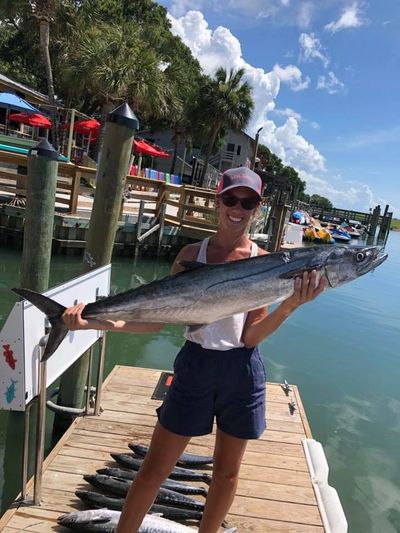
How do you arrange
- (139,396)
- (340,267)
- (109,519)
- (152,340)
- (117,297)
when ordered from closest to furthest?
(340,267) < (117,297) < (109,519) < (139,396) < (152,340)

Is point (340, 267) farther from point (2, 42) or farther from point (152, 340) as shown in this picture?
point (2, 42)

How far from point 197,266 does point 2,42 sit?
40.0m

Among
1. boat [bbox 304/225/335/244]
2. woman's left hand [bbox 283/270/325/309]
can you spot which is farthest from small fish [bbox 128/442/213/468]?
boat [bbox 304/225/335/244]

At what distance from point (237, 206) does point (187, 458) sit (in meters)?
2.42

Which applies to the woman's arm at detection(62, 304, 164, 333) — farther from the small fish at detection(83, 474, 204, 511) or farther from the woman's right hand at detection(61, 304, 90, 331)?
the small fish at detection(83, 474, 204, 511)

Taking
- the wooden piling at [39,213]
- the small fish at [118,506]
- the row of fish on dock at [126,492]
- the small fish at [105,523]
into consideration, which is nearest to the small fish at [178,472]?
the row of fish on dock at [126,492]

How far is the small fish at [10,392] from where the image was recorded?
2.76 metres

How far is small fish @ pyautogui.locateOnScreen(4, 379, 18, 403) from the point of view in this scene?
2756 mm

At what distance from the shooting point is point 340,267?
2.25 m

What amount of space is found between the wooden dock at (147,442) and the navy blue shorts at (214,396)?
1.28 m

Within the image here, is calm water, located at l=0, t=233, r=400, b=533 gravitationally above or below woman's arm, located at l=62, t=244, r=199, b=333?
below

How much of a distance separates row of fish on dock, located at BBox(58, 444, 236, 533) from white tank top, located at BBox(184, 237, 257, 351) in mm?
1358

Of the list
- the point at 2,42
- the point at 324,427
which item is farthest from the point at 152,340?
the point at 2,42

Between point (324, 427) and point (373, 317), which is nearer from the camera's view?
point (324, 427)
